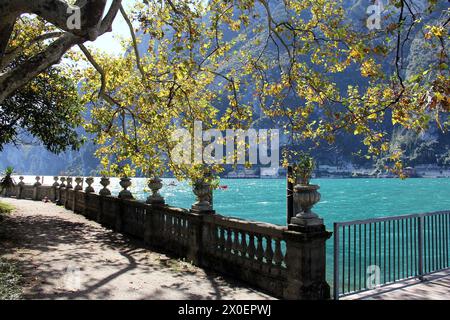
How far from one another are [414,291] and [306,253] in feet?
7.52

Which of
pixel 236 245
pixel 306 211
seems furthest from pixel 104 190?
pixel 306 211

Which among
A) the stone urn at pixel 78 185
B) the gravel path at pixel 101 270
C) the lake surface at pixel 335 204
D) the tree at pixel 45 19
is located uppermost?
the tree at pixel 45 19

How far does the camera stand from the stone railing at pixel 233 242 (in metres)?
7.16

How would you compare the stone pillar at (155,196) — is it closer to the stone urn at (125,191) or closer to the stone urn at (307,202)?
the stone urn at (125,191)

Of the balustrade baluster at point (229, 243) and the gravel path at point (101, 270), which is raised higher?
the balustrade baluster at point (229, 243)

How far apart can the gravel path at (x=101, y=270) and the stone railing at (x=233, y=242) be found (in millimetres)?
353

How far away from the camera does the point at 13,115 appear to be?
19.6 meters

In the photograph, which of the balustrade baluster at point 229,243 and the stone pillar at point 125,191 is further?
the stone pillar at point 125,191

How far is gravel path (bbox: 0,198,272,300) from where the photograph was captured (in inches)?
302

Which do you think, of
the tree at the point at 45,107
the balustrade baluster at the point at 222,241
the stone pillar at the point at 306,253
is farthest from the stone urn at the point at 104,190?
the stone pillar at the point at 306,253

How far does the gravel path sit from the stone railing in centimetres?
35

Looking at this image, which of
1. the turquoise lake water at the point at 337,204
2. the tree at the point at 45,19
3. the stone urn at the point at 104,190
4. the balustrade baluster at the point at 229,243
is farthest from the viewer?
the turquoise lake water at the point at 337,204
